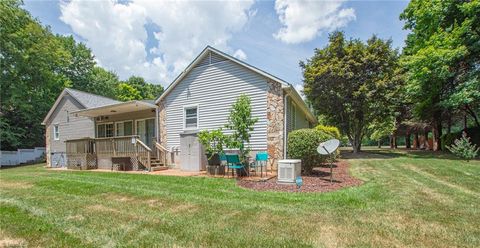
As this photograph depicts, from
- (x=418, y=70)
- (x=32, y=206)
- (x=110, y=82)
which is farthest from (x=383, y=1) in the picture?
(x=110, y=82)

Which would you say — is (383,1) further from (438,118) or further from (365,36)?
(438,118)

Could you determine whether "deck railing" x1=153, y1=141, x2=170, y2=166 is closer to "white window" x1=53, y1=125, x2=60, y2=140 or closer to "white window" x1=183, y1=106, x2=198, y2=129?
"white window" x1=183, y1=106, x2=198, y2=129

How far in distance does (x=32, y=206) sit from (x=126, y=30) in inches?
443

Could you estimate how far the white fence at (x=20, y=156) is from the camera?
2073 cm

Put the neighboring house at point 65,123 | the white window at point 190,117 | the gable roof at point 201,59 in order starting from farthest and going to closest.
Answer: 1. the neighboring house at point 65,123
2. the white window at point 190,117
3. the gable roof at point 201,59

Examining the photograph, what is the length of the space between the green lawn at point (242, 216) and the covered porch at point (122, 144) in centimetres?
557

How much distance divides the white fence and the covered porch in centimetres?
1018

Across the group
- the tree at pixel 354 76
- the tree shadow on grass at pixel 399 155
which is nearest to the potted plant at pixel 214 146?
the tree shadow on grass at pixel 399 155

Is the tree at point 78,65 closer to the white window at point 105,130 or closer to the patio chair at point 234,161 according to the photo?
the white window at point 105,130

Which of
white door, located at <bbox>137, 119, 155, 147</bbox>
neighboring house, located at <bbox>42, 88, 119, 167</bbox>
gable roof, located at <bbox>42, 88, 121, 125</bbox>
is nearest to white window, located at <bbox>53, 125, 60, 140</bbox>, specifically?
neighboring house, located at <bbox>42, 88, 119, 167</bbox>

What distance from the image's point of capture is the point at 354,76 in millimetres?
17781

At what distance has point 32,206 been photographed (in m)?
5.66

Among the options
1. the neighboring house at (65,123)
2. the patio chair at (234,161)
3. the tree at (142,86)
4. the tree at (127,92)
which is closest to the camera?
the patio chair at (234,161)

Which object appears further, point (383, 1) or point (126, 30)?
point (126, 30)
